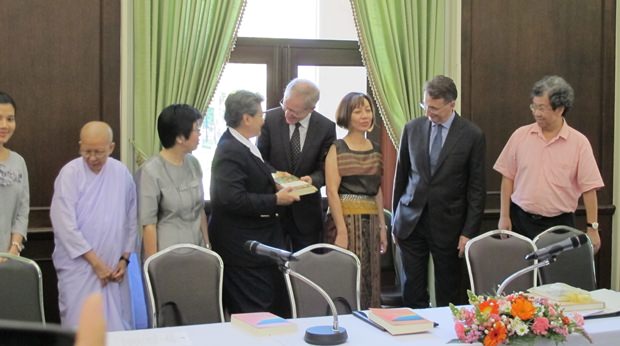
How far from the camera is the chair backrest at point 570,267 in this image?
3773 millimetres

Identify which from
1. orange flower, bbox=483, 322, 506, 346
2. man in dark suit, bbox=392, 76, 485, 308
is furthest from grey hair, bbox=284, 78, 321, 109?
orange flower, bbox=483, 322, 506, 346

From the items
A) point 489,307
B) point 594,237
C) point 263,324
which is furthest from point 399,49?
point 489,307

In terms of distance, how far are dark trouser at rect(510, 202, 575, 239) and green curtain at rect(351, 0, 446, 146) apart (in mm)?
972

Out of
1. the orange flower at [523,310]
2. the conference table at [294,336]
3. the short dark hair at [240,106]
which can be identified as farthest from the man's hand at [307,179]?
the orange flower at [523,310]

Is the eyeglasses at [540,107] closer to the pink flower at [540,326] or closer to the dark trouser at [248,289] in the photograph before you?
the dark trouser at [248,289]

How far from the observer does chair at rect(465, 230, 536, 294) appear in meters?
3.59

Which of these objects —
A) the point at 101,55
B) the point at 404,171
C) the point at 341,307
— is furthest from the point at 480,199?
the point at 101,55

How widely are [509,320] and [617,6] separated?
390cm

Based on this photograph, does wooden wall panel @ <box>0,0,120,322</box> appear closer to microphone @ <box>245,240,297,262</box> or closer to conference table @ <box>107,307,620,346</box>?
conference table @ <box>107,307,620,346</box>

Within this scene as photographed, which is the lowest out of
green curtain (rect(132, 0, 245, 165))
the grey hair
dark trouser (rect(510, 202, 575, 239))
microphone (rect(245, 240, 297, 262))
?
dark trouser (rect(510, 202, 575, 239))

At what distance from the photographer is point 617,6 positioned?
17.5 feet

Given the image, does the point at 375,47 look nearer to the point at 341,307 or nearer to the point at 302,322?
the point at 341,307

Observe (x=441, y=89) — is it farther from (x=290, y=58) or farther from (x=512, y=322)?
(x=512, y=322)

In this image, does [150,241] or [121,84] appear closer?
[150,241]
